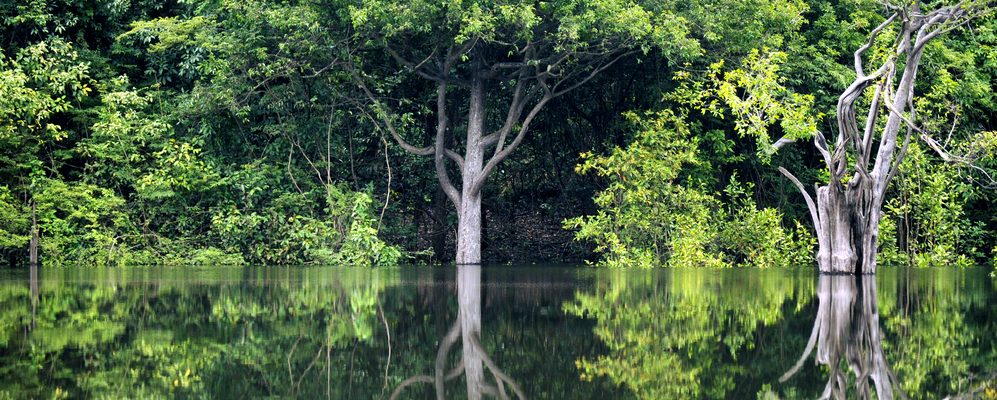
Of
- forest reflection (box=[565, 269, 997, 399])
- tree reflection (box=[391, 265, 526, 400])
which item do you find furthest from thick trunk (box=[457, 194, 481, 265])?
tree reflection (box=[391, 265, 526, 400])

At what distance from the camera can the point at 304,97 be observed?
911 inches

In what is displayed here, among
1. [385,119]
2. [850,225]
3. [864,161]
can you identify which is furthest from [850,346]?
[385,119]

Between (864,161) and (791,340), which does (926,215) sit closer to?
(864,161)

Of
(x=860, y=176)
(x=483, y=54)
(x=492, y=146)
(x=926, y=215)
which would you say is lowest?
(x=926, y=215)

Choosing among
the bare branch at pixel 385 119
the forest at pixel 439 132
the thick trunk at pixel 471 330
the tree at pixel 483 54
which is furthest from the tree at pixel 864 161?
the bare branch at pixel 385 119

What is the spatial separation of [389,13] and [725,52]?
6237 millimetres

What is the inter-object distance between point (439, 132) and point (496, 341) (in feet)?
48.4

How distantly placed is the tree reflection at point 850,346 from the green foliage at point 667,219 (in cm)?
914

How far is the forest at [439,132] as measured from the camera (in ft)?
69.4

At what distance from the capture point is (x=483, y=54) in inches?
881

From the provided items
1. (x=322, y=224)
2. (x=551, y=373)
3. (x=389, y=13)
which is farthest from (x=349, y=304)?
(x=322, y=224)

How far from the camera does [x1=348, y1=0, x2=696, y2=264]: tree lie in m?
19.4

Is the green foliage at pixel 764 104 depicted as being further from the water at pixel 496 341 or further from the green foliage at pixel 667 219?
the water at pixel 496 341

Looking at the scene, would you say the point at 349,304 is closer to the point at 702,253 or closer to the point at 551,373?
the point at 551,373
